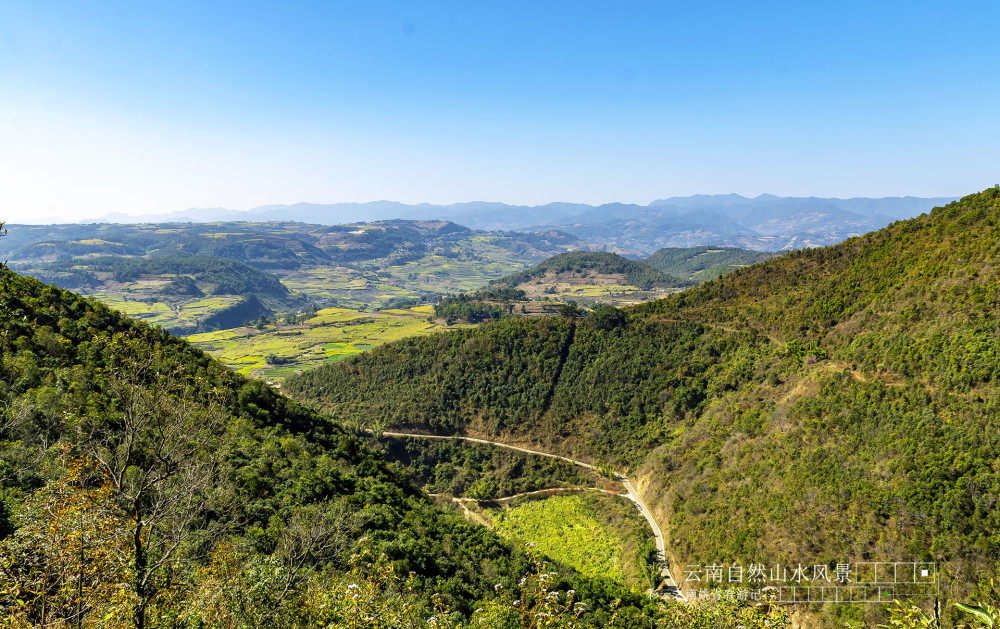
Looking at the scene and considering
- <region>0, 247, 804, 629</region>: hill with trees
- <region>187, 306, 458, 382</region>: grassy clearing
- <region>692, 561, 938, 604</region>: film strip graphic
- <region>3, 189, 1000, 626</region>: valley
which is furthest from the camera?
<region>187, 306, 458, 382</region>: grassy clearing

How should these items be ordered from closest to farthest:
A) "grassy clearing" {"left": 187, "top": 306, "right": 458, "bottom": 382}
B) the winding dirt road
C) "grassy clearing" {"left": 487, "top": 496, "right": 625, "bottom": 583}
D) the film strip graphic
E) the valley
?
the film strip graphic < the valley < the winding dirt road < "grassy clearing" {"left": 487, "top": 496, "right": 625, "bottom": 583} < "grassy clearing" {"left": 187, "top": 306, "right": 458, "bottom": 382}

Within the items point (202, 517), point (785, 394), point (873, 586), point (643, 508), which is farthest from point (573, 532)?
point (202, 517)

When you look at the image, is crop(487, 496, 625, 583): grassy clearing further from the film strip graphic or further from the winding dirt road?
the film strip graphic

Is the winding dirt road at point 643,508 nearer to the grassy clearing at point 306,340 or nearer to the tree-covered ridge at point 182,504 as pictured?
the tree-covered ridge at point 182,504

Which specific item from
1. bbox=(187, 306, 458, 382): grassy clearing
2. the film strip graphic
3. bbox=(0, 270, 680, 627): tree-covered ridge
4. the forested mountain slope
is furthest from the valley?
bbox=(187, 306, 458, 382): grassy clearing

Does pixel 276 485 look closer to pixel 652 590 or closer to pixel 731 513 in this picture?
pixel 652 590

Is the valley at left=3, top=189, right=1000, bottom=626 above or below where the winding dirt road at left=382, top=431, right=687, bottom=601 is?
above

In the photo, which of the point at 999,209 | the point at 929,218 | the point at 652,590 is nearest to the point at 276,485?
the point at 652,590
